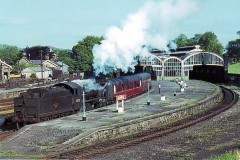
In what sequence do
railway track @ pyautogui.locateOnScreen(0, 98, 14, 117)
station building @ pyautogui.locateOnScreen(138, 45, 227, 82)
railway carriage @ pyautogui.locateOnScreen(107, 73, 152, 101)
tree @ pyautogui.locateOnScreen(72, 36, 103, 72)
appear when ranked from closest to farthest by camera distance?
railway carriage @ pyautogui.locateOnScreen(107, 73, 152, 101) < railway track @ pyautogui.locateOnScreen(0, 98, 14, 117) < station building @ pyautogui.locateOnScreen(138, 45, 227, 82) < tree @ pyautogui.locateOnScreen(72, 36, 103, 72)

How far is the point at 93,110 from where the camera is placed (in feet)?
117

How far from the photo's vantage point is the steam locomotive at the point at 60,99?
94.3 ft

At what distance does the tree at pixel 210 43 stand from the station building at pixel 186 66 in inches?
2425

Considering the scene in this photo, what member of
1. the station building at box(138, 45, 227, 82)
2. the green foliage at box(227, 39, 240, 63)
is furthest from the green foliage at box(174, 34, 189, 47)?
the station building at box(138, 45, 227, 82)

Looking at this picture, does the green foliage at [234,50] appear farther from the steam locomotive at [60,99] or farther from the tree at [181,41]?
the steam locomotive at [60,99]

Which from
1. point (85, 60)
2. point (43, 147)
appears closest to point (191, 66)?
point (85, 60)

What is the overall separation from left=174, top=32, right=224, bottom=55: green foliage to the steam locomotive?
119 meters

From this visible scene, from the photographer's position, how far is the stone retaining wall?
23406mm

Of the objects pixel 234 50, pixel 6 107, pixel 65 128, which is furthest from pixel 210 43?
pixel 65 128

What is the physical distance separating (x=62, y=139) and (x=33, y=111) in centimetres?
600

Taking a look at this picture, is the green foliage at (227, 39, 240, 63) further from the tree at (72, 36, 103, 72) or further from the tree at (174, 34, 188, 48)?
the tree at (72, 36, 103, 72)

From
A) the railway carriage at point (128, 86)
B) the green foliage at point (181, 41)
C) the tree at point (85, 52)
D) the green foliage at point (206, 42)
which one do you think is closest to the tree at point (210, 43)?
the green foliage at point (206, 42)

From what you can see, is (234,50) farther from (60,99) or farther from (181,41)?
(60,99)

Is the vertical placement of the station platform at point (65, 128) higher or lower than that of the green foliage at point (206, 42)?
lower
